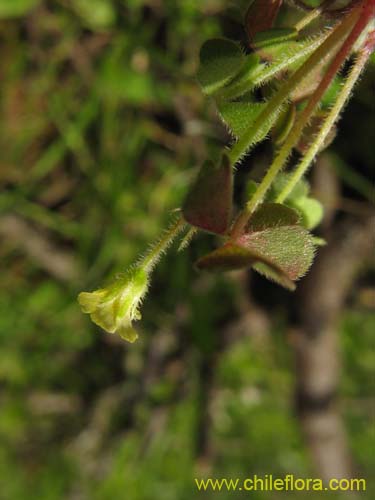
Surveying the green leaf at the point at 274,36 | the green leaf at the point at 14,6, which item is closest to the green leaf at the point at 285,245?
the green leaf at the point at 274,36

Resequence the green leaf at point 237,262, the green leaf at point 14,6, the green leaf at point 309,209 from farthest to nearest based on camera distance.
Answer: the green leaf at point 14,6 < the green leaf at point 309,209 < the green leaf at point 237,262

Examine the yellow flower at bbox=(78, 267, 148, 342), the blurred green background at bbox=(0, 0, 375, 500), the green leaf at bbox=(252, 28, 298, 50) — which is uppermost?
the green leaf at bbox=(252, 28, 298, 50)

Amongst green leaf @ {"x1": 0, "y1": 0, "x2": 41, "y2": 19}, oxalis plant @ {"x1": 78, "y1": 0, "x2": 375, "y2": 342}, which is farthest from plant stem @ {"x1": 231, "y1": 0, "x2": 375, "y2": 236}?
green leaf @ {"x1": 0, "y1": 0, "x2": 41, "y2": 19}

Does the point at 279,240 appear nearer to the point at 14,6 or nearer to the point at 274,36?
the point at 274,36

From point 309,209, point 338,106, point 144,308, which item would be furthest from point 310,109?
point 144,308

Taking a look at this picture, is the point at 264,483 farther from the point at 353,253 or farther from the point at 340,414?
the point at 353,253

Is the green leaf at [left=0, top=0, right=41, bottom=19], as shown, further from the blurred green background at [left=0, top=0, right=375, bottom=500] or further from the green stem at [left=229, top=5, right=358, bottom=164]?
the green stem at [left=229, top=5, right=358, bottom=164]

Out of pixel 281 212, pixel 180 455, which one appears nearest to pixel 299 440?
pixel 180 455

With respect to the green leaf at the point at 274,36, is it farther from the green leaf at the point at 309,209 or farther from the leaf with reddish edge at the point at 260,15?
the green leaf at the point at 309,209
